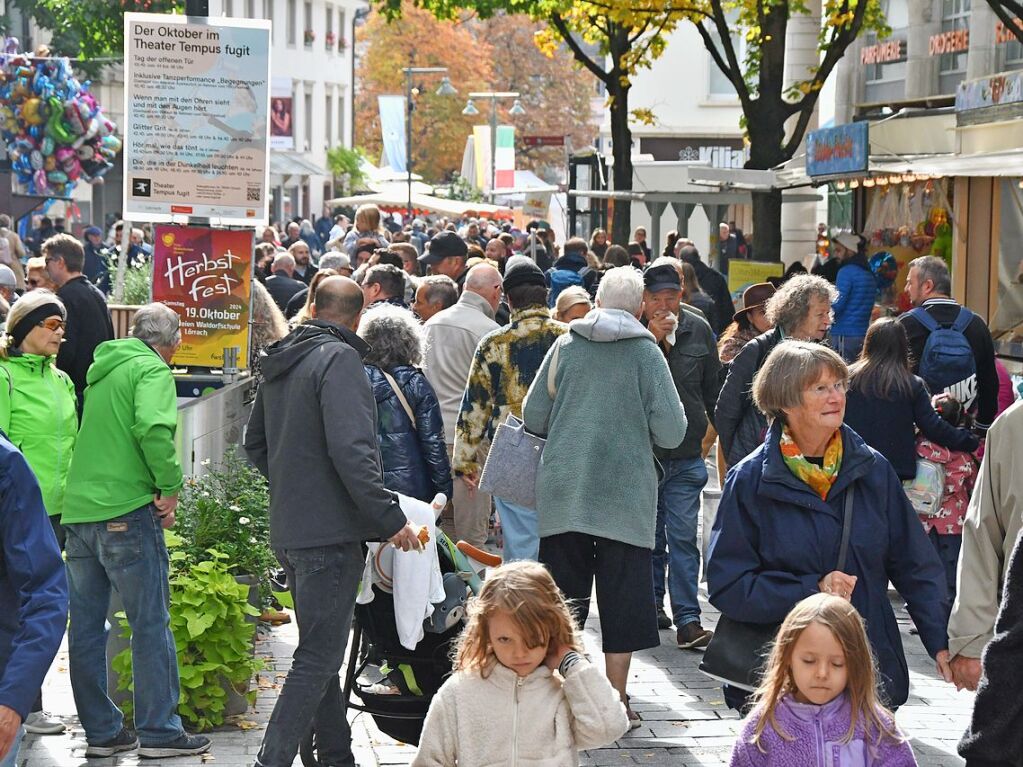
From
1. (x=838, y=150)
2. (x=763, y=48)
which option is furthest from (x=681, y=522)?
(x=763, y=48)

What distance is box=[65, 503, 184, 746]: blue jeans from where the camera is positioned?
695cm

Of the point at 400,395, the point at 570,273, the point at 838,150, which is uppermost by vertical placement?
the point at 838,150

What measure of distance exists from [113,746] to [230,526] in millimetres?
1390

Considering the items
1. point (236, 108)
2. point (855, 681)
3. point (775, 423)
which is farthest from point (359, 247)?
point (855, 681)

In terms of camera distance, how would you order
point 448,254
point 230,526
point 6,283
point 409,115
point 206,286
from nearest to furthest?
point 230,526, point 206,286, point 448,254, point 6,283, point 409,115

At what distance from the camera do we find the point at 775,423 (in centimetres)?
529

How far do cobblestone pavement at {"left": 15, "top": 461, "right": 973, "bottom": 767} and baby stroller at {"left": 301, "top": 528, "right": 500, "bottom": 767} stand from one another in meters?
0.48

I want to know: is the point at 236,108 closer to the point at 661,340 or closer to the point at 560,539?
the point at 661,340

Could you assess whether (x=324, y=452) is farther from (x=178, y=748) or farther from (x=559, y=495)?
(x=178, y=748)

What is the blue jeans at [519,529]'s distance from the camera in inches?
341

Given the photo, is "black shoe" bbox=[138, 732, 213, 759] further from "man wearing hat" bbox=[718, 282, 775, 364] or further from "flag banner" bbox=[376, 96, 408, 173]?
"flag banner" bbox=[376, 96, 408, 173]

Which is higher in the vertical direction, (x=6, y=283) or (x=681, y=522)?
(x=6, y=283)

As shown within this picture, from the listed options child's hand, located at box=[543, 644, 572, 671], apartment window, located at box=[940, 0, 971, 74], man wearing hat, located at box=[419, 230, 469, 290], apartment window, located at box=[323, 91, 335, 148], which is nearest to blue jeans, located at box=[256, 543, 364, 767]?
child's hand, located at box=[543, 644, 572, 671]

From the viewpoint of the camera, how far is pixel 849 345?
51.1 feet
